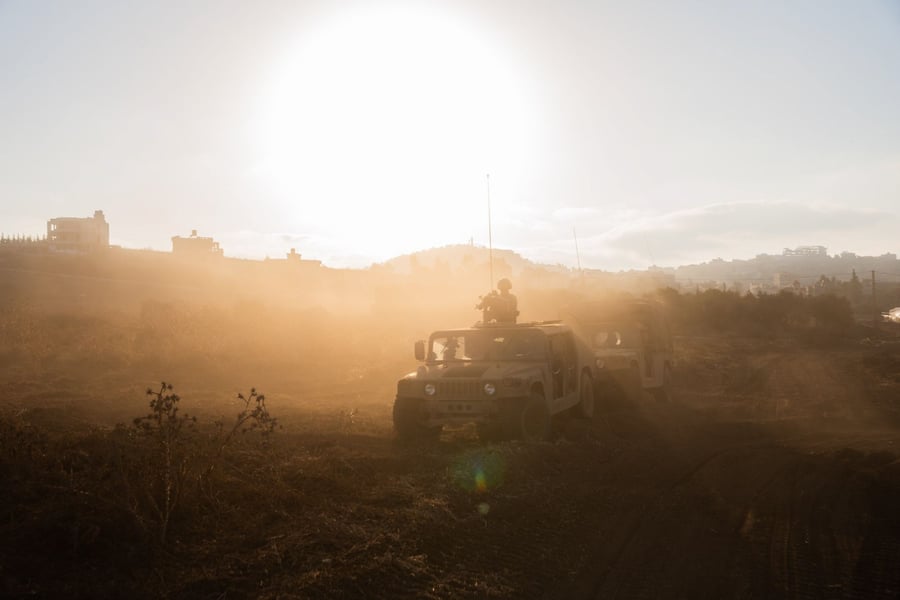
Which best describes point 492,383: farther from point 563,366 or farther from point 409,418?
point 563,366

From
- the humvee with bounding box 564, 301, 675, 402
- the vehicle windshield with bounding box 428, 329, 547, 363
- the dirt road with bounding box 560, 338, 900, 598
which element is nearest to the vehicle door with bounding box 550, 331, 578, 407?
the vehicle windshield with bounding box 428, 329, 547, 363

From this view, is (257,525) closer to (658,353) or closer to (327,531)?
(327,531)

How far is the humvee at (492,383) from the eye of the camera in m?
12.0

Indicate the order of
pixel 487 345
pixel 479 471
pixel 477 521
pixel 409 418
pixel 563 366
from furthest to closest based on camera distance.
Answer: pixel 563 366 < pixel 487 345 < pixel 409 418 < pixel 479 471 < pixel 477 521

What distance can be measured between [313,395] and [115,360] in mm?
6818

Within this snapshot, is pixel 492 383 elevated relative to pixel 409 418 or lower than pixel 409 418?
elevated

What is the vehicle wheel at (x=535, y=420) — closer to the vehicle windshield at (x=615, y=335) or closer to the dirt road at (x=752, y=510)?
the dirt road at (x=752, y=510)

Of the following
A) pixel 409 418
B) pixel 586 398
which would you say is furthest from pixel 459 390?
pixel 586 398

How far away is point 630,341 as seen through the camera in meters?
18.9

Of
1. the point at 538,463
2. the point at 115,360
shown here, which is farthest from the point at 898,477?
the point at 115,360

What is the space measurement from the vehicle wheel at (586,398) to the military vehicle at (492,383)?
542mm

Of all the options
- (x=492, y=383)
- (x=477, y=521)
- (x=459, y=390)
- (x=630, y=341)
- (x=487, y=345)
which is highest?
(x=487, y=345)

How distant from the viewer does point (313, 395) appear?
2123 centimetres

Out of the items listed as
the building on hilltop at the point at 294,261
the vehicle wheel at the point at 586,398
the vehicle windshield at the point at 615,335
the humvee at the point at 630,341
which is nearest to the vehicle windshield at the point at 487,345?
the vehicle wheel at the point at 586,398
